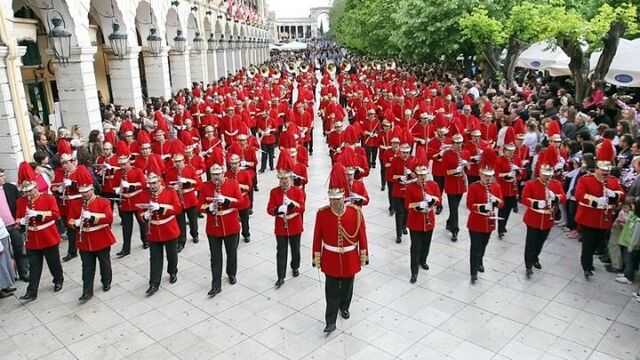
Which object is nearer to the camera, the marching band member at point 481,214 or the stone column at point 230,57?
the marching band member at point 481,214

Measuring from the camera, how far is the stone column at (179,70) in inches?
877

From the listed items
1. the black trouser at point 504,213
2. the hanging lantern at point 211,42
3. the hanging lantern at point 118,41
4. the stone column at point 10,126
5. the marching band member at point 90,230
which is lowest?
the black trouser at point 504,213

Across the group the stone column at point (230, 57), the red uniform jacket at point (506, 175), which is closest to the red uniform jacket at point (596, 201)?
the red uniform jacket at point (506, 175)

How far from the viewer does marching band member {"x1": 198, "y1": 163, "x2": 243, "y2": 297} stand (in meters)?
7.76

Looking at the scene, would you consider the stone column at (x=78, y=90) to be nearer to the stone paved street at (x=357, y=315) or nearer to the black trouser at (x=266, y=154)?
the black trouser at (x=266, y=154)

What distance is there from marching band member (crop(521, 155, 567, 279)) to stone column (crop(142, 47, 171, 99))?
1458 cm

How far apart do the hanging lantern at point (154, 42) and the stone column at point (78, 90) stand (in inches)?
164

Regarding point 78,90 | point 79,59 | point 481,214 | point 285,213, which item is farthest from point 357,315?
point 79,59

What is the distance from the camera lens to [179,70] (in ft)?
73.8

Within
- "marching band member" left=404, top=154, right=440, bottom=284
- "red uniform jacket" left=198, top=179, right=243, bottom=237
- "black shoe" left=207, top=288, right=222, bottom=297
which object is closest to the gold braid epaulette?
"marching band member" left=404, top=154, right=440, bottom=284

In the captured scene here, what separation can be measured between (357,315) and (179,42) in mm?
16996

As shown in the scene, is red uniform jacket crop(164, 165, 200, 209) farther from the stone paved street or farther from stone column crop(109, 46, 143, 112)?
stone column crop(109, 46, 143, 112)

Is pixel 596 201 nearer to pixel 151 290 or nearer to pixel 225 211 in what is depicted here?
pixel 225 211

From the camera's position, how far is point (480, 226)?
7.86m
